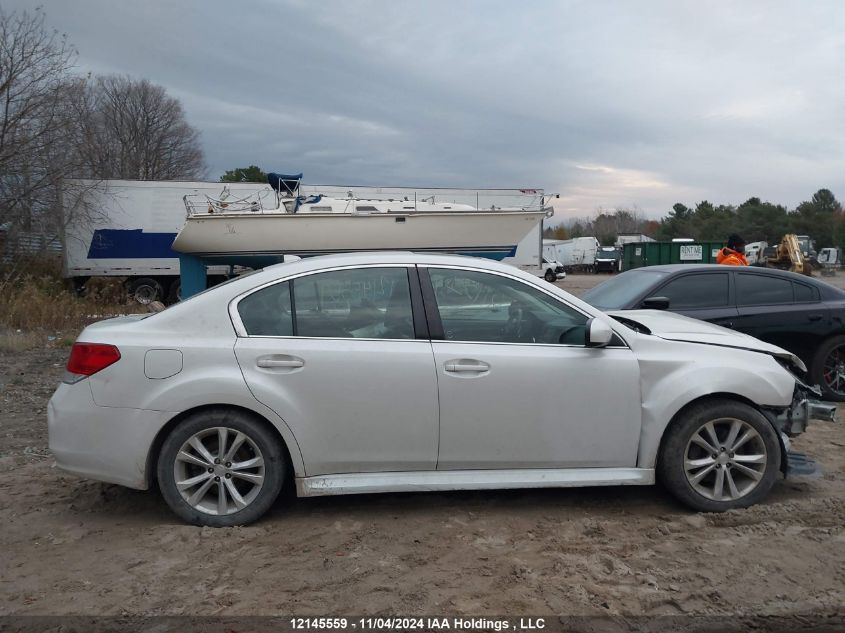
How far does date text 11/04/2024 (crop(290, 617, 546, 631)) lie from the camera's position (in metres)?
2.94

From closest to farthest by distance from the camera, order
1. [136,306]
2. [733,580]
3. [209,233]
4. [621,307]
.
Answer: [733,580] → [621,307] → [209,233] → [136,306]

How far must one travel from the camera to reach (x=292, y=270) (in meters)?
4.23

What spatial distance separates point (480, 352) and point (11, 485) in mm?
3444

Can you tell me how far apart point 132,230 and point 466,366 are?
56.6 ft

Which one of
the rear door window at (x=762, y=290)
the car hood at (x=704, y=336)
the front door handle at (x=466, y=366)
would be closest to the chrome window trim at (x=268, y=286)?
the front door handle at (x=466, y=366)

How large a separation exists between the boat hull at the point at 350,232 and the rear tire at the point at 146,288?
29.7ft

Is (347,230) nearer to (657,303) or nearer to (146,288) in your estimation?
(657,303)

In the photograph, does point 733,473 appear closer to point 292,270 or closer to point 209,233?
point 292,270

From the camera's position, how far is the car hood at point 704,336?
4.37 m

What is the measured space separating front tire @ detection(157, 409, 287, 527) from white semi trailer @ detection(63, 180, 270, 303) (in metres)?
15.0

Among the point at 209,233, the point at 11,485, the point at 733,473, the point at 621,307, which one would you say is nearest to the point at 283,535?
the point at 11,485

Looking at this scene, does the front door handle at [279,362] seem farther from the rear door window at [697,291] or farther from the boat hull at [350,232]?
the boat hull at [350,232]

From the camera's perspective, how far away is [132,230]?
18.9m

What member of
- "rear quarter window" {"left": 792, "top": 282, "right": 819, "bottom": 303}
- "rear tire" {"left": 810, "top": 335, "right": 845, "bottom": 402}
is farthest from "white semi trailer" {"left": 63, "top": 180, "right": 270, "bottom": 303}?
"rear tire" {"left": 810, "top": 335, "right": 845, "bottom": 402}
